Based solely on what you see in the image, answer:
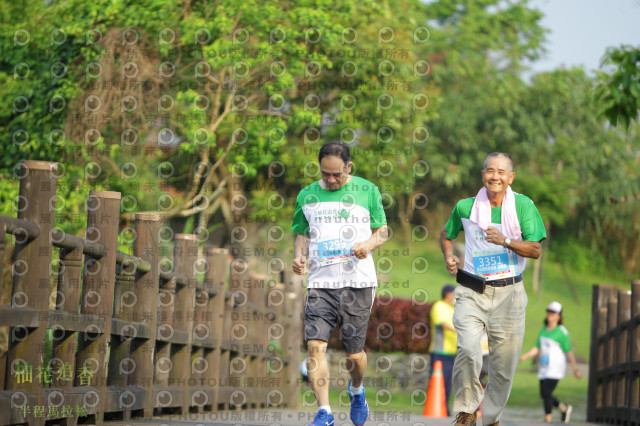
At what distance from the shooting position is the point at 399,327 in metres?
23.4

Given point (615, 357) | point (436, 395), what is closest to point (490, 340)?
point (615, 357)

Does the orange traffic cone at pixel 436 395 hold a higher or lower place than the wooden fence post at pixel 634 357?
lower

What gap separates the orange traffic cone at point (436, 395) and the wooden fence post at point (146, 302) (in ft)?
19.5

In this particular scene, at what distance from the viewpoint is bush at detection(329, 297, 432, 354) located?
23109mm

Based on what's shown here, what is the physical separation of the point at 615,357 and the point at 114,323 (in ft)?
24.4

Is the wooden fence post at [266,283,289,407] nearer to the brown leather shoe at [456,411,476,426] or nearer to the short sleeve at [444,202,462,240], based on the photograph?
the short sleeve at [444,202,462,240]

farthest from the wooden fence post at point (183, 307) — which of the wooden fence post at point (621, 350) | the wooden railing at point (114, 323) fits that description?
the wooden fence post at point (621, 350)

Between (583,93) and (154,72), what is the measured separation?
25.9 meters

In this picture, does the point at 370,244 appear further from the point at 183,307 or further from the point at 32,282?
the point at 183,307

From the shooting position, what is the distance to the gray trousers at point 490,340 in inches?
287

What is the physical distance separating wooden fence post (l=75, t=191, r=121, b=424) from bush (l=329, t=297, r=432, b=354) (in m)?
16.1

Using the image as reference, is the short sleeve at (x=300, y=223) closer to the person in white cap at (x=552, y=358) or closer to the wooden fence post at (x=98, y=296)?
the wooden fence post at (x=98, y=296)

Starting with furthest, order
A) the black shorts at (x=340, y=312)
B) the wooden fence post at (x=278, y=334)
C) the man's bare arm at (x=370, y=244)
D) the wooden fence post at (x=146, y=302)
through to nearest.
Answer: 1. the wooden fence post at (x=278, y=334)
2. the wooden fence post at (x=146, y=302)
3. the black shorts at (x=340, y=312)
4. the man's bare arm at (x=370, y=244)

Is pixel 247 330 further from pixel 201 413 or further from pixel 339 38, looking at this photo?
pixel 339 38
